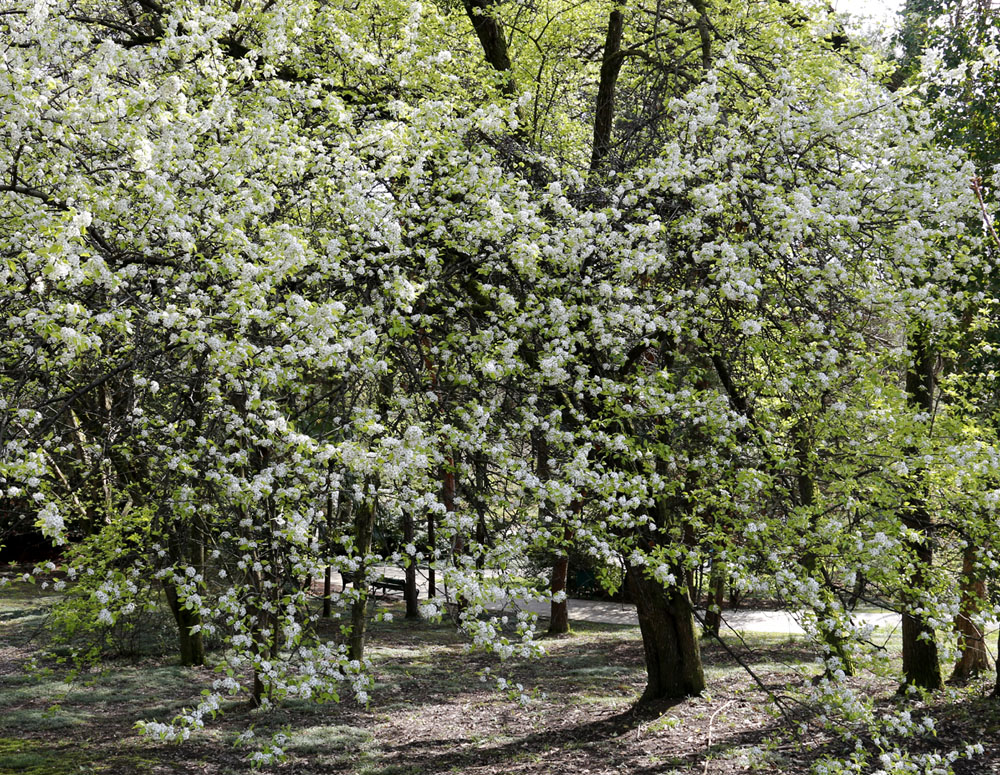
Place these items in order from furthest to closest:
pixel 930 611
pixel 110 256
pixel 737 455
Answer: pixel 737 455 → pixel 930 611 → pixel 110 256

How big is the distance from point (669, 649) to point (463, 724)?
271 centimetres

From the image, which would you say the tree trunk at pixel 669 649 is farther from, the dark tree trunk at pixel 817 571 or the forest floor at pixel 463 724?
the dark tree trunk at pixel 817 571

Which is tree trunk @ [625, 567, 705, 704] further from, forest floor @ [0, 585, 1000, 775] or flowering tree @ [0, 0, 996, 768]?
flowering tree @ [0, 0, 996, 768]

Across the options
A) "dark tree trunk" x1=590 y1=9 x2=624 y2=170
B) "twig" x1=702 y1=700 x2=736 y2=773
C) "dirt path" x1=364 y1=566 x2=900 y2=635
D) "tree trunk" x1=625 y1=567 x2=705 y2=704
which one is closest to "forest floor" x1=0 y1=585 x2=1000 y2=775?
"twig" x1=702 y1=700 x2=736 y2=773

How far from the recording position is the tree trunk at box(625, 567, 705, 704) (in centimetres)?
993

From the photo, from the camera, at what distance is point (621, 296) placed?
633 cm

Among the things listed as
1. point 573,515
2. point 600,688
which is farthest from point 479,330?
point 600,688

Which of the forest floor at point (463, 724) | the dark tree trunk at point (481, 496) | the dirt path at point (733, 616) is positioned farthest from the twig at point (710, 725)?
the dirt path at point (733, 616)

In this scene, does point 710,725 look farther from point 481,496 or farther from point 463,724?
point 481,496

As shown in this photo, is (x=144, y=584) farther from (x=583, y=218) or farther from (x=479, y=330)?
(x=583, y=218)

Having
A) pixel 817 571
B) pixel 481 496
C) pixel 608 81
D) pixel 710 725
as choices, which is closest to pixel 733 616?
pixel 710 725

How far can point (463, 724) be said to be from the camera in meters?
10.6

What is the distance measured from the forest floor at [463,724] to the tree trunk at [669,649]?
0.24m

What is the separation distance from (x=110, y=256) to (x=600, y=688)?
358 inches
